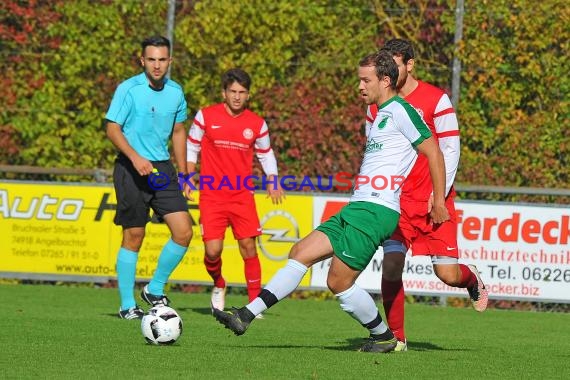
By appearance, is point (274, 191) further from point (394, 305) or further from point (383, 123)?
point (383, 123)

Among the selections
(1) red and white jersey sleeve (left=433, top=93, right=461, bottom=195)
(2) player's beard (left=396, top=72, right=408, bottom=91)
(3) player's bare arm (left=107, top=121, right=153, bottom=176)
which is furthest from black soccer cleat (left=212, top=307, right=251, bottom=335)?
(3) player's bare arm (left=107, top=121, right=153, bottom=176)

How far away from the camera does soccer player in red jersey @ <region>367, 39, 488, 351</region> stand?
8.58 meters

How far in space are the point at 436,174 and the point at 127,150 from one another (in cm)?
310

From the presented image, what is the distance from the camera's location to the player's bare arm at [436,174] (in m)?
7.70

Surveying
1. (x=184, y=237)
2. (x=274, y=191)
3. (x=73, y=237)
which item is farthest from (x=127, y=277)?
(x=73, y=237)

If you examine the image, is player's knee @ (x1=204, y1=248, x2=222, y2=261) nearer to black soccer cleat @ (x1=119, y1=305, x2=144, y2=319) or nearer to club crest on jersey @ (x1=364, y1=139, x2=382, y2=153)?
black soccer cleat @ (x1=119, y1=305, x2=144, y2=319)

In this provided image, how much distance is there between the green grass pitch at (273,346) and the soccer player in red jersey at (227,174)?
1.92 ft

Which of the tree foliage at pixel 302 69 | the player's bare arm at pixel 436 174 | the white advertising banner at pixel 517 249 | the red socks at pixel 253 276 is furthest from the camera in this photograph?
the tree foliage at pixel 302 69

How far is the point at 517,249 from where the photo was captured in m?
13.8

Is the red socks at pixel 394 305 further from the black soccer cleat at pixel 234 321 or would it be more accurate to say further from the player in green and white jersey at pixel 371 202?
the black soccer cleat at pixel 234 321

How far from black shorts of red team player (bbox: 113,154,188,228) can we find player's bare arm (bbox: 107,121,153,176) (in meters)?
0.32

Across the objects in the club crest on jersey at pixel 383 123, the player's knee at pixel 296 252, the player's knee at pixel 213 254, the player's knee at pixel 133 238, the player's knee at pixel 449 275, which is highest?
the club crest on jersey at pixel 383 123

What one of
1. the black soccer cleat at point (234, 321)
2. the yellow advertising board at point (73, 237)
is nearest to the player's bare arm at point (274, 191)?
the yellow advertising board at point (73, 237)

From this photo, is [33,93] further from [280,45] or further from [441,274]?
[441,274]
